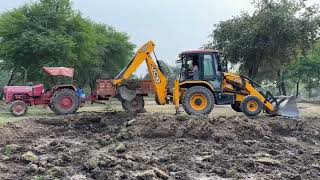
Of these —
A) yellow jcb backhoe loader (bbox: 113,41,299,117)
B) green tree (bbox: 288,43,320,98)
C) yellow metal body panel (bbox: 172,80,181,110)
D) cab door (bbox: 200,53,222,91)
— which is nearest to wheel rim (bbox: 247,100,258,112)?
yellow jcb backhoe loader (bbox: 113,41,299,117)

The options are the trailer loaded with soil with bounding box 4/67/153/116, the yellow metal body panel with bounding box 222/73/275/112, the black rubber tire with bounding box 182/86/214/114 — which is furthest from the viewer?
the trailer loaded with soil with bounding box 4/67/153/116

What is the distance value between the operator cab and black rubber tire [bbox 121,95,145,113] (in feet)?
6.02

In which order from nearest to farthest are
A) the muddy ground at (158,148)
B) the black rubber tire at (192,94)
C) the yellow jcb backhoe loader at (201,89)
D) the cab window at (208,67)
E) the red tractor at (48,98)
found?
the muddy ground at (158,148) → the black rubber tire at (192,94) → the yellow jcb backhoe loader at (201,89) → the cab window at (208,67) → the red tractor at (48,98)

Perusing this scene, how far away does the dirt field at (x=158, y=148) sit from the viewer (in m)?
10.7

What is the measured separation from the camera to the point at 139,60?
63.8 ft

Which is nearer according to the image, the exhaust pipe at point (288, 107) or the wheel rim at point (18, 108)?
the exhaust pipe at point (288, 107)

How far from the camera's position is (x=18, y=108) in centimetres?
2059

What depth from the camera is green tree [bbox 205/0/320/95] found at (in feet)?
104

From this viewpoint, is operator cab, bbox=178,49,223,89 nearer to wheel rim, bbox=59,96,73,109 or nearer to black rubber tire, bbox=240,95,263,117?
black rubber tire, bbox=240,95,263,117

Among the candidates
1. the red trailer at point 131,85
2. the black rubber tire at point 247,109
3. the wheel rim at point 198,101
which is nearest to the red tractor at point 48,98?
the red trailer at point 131,85

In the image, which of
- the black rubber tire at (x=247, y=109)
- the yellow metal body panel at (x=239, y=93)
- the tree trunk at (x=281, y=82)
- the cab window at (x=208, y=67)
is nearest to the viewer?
the cab window at (x=208, y=67)

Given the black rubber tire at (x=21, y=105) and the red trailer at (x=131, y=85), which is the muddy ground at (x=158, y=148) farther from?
the black rubber tire at (x=21, y=105)

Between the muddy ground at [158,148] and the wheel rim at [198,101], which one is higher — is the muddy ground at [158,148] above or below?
below

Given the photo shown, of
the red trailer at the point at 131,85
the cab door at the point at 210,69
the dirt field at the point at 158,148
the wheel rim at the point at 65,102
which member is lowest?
the dirt field at the point at 158,148
